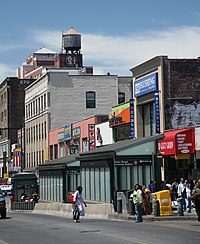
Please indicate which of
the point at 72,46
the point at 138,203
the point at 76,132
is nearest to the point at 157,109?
the point at 138,203

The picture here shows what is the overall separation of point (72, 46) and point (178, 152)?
78492mm

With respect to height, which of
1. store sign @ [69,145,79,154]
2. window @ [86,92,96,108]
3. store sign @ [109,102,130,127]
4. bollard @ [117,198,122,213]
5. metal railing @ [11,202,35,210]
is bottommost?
metal railing @ [11,202,35,210]

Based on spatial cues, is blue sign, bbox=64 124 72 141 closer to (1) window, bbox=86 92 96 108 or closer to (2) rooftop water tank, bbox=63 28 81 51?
(1) window, bbox=86 92 96 108

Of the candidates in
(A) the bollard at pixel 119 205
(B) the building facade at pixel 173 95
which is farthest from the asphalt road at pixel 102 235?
(B) the building facade at pixel 173 95

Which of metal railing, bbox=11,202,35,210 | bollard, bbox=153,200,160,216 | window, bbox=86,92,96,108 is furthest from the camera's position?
window, bbox=86,92,96,108

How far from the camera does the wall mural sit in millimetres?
42531

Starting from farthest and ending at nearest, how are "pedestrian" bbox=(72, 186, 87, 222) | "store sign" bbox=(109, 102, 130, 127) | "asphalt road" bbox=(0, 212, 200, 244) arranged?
"store sign" bbox=(109, 102, 130, 127) → "pedestrian" bbox=(72, 186, 87, 222) → "asphalt road" bbox=(0, 212, 200, 244)

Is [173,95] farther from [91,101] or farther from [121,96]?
[121,96]

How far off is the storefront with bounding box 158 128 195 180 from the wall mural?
235cm

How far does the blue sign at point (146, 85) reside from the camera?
143 feet

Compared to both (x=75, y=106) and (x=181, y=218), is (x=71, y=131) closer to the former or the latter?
(x=75, y=106)

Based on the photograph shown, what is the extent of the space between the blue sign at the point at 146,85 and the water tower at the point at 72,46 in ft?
213

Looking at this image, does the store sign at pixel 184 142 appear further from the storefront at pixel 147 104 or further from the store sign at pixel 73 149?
the store sign at pixel 73 149

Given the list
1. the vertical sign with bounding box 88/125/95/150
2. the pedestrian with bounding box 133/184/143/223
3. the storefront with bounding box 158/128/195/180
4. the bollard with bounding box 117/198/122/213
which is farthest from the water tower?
the pedestrian with bounding box 133/184/143/223
